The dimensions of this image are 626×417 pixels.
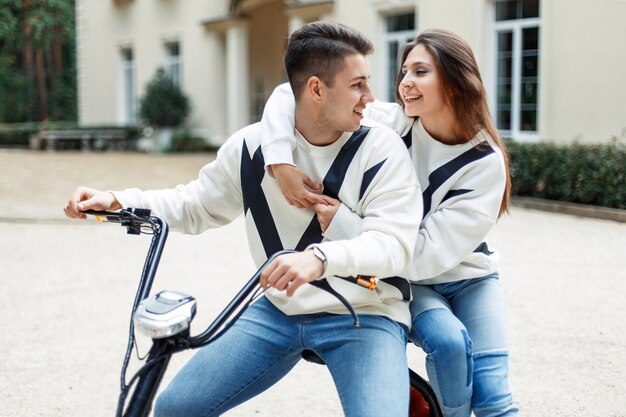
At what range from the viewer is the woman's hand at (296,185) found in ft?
7.68

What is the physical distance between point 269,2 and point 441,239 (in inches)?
783

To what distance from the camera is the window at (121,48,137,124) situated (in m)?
24.0

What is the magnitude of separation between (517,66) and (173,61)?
467 inches

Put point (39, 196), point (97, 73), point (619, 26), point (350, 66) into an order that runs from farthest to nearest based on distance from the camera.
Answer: point (97, 73)
point (39, 196)
point (619, 26)
point (350, 66)

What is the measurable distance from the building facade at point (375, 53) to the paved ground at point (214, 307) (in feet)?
7.51

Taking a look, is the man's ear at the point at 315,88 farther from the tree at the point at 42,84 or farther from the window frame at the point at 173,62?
the tree at the point at 42,84

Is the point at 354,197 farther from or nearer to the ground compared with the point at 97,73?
nearer to the ground

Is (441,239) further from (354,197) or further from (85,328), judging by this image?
(85,328)

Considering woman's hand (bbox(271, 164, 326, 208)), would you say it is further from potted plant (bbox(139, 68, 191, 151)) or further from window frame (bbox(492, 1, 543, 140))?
potted plant (bbox(139, 68, 191, 151))

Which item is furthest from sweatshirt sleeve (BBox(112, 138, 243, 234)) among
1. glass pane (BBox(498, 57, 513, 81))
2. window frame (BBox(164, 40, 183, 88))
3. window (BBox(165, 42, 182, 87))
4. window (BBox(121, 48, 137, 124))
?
window (BBox(121, 48, 137, 124))

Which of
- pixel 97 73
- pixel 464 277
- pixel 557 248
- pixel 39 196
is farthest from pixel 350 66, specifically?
pixel 97 73

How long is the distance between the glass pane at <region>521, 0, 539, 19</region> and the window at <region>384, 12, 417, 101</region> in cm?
275

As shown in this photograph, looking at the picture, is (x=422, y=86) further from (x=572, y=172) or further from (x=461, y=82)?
(x=572, y=172)

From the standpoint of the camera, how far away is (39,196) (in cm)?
1187
